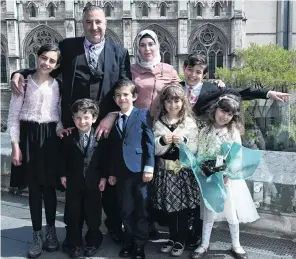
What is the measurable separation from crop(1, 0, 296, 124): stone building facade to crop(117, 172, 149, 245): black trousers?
20770mm

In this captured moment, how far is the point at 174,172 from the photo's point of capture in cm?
270

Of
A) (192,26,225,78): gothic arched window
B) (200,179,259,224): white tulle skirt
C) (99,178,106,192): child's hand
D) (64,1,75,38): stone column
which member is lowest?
(200,179,259,224): white tulle skirt

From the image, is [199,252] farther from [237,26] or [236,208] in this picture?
[237,26]

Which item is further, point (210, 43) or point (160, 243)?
point (210, 43)

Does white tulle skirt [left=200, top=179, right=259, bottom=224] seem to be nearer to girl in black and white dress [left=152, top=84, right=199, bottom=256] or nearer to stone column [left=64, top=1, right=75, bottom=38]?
girl in black and white dress [left=152, top=84, right=199, bottom=256]

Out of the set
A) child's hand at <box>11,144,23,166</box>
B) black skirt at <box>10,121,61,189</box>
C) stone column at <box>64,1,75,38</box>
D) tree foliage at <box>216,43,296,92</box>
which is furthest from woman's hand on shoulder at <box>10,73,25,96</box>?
stone column at <box>64,1,75,38</box>

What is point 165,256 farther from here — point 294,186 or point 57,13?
point 57,13

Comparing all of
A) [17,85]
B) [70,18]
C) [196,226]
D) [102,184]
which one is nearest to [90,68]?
[17,85]

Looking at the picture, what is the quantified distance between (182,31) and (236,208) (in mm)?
21515

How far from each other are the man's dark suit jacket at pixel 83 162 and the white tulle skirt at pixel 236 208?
0.86m

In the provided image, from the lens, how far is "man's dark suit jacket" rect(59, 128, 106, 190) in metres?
Result: 2.69

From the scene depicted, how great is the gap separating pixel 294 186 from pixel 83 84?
6.12 feet

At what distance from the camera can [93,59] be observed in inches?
109

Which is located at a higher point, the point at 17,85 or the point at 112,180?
the point at 17,85
